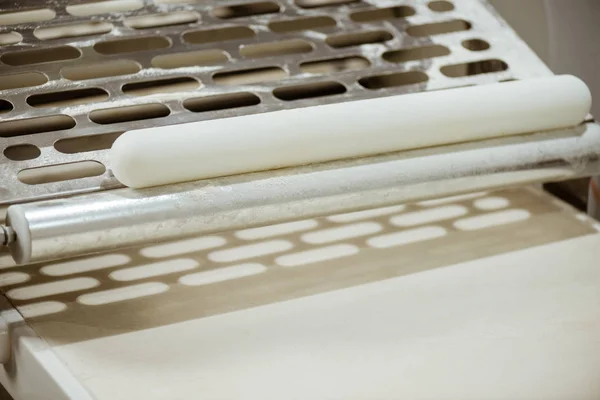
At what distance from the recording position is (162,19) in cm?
97

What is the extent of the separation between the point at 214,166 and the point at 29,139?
197 millimetres

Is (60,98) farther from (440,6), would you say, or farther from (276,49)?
(440,6)

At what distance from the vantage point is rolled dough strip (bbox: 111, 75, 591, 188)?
0.70 meters

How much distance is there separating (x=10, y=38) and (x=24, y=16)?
0.03 meters

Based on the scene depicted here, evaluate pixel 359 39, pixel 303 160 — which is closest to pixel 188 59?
pixel 359 39

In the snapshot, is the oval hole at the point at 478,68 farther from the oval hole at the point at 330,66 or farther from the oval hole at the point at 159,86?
the oval hole at the point at 159,86

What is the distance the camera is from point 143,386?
62 centimetres

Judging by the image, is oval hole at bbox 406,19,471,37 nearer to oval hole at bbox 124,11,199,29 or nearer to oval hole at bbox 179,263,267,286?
oval hole at bbox 124,11,199,29

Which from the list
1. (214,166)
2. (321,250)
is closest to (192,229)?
(214,166)

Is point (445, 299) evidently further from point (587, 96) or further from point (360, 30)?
point (360, 30)

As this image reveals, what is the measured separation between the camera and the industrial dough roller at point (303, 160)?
68 centimetres

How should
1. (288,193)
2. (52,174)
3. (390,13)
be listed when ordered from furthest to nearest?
1. (390,13)
2. (52,174)
3. (288,193)

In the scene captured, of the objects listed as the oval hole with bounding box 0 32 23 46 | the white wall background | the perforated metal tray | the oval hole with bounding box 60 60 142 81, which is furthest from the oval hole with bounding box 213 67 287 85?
the white wall background

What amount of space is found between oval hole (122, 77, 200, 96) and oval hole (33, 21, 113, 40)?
7 cm
